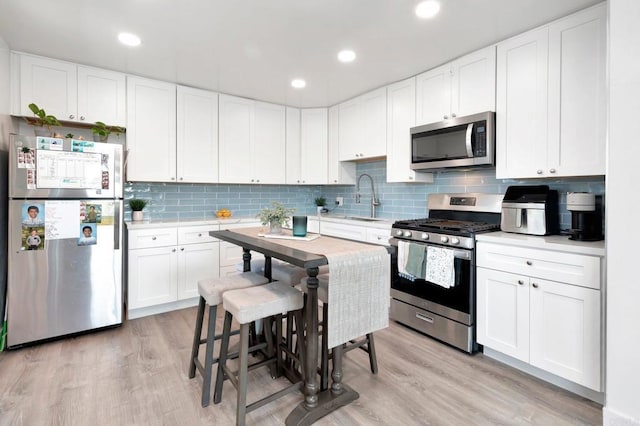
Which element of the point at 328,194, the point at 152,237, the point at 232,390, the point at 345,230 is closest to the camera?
the point at 232,390

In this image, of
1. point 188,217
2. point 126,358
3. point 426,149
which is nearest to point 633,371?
point 426,149

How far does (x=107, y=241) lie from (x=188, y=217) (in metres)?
1.20

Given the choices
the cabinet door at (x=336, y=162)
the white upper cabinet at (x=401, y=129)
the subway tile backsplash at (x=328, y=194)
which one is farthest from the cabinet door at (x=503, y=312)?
the cabinet door at (x=336, y=162)

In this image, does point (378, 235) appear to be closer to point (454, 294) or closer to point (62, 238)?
point (454, 294)

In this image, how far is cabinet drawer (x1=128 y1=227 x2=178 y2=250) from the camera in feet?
10.4

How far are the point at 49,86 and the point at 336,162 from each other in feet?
9.83

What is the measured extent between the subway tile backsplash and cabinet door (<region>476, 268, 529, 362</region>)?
73cm

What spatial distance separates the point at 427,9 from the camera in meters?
2.13

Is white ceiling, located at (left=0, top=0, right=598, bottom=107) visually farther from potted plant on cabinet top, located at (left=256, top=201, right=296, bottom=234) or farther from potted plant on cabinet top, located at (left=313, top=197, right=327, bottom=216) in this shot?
potted plant on cabinet top, located at (left=313, top=197, right=327, bottom=216)

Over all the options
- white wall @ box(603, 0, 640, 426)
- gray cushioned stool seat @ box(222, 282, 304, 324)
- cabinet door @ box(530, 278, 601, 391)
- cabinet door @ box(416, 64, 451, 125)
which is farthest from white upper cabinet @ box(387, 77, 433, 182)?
gray cushioned stool seat @ box(222, 282, 304, 324)

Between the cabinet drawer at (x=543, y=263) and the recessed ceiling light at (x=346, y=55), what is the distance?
1.86 meters

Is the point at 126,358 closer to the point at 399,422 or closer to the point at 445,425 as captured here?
the point at 399,422

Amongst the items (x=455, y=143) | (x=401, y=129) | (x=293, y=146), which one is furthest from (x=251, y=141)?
(x=455, y=143)

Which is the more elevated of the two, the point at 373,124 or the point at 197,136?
the point at 373,124
